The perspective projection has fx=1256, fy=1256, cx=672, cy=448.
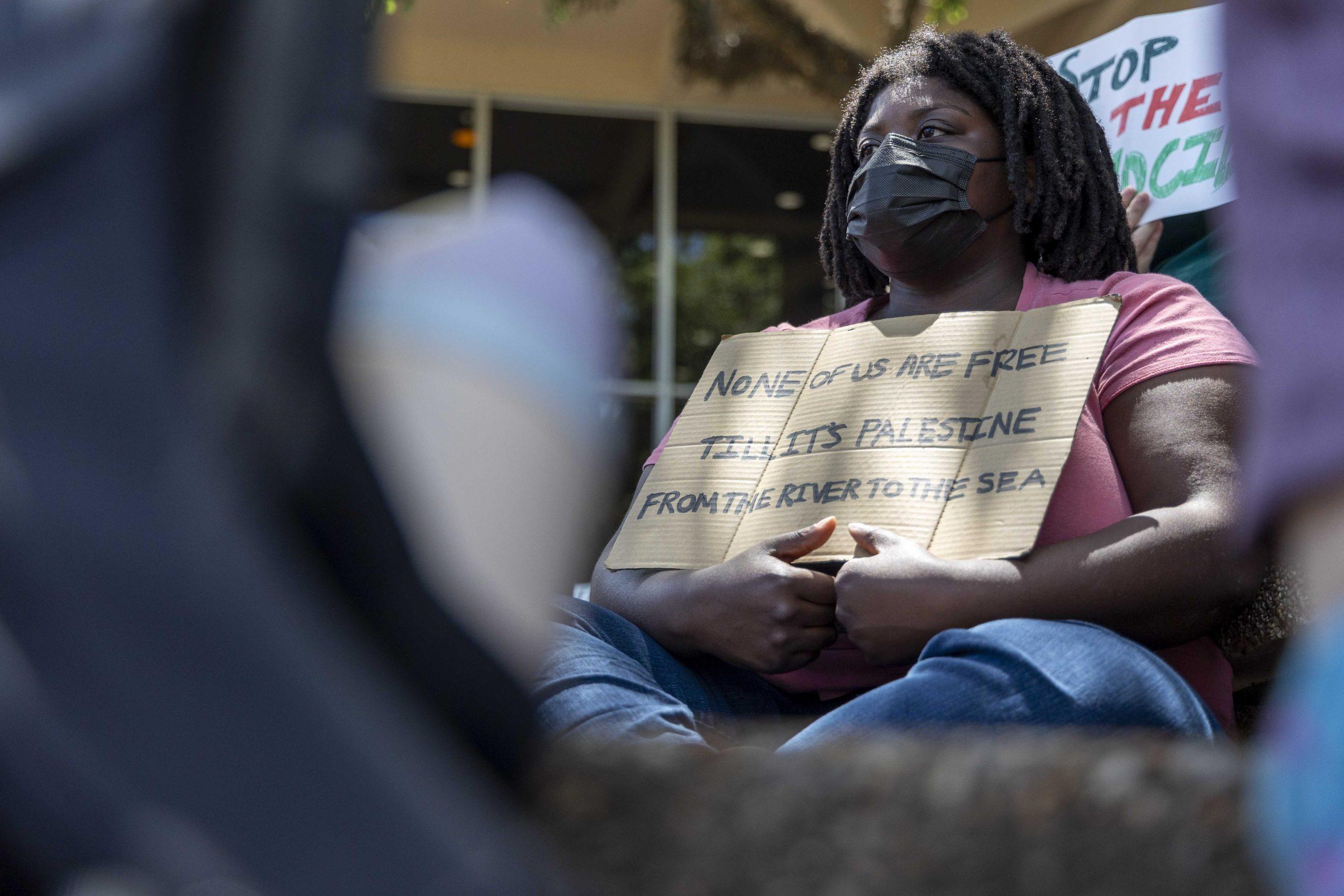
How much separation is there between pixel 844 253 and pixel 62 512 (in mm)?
2054

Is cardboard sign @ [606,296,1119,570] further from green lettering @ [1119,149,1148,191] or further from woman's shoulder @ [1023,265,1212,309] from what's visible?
green lettering @ [1119,149,1148,191]

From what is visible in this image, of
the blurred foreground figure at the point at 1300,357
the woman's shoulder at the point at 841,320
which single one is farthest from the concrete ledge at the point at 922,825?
the woman's shoulder at the point at 841,320

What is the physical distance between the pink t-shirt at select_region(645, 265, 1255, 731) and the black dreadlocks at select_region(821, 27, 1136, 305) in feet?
0.76

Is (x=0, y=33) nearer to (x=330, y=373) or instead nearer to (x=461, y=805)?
(x=330, y=373)

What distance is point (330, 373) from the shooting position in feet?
2.22

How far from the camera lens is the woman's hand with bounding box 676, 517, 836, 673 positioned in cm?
170

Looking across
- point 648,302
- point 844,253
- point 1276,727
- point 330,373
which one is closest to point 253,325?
point 330,373

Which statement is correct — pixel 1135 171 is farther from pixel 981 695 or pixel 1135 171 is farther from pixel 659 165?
pixel 659 165

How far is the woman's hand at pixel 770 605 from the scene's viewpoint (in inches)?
66.8

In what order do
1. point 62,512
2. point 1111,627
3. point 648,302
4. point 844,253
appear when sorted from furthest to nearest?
point 648,302, point 844,253, point 1111,627, point 62,512

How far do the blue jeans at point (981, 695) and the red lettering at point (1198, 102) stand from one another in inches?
73.8

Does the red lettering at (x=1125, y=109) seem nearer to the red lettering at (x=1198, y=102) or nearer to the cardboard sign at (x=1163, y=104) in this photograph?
the cardboard sign at (x=1163, y=104)

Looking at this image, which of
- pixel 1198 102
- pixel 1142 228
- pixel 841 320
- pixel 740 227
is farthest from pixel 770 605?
pixel 740 227

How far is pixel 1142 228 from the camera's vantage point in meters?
2.83
